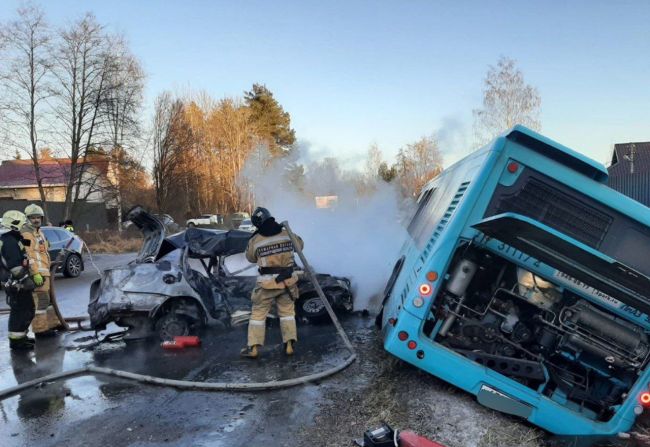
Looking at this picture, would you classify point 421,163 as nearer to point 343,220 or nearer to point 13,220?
point 343,220

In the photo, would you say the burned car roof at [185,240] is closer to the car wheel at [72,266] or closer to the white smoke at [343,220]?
the white smoke at [343,220]

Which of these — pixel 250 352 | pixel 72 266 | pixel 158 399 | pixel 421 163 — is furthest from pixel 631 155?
pixel 158 399

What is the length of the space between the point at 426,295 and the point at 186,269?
11.8 feet

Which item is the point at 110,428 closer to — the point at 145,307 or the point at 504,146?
the point at 145,307

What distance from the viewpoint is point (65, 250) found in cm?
1383

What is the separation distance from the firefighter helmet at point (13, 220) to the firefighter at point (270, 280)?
11.1 feet

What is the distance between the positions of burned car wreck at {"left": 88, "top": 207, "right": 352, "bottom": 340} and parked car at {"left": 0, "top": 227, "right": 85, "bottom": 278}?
8030mm

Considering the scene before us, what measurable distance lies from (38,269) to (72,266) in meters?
7.84

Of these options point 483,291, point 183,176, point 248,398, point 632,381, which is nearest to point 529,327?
point 483,291

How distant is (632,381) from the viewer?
4.03m

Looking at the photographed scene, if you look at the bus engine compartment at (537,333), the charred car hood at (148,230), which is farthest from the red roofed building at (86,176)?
the bus engine compartment at (537,333)

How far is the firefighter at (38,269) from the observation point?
6921 millimetres

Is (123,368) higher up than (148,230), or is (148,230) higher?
(148,230)

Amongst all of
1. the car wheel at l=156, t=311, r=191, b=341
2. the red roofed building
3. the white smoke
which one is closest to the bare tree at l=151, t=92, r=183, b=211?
the red roofed building
